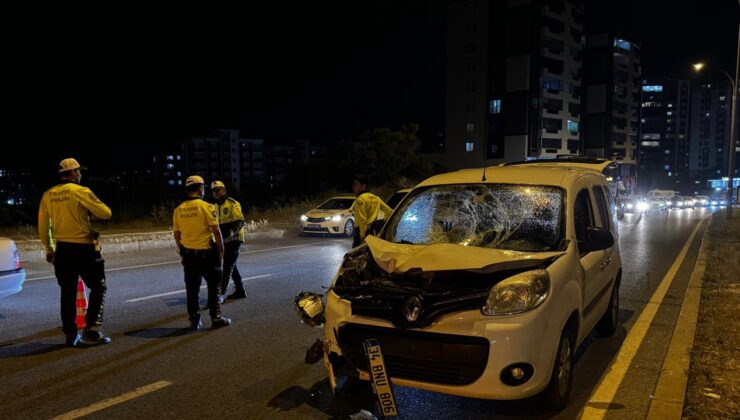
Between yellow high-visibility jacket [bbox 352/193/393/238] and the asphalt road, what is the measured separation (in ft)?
4.79

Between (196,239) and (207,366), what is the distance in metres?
1.68

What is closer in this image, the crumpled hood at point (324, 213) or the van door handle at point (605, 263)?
the van door handle at point (605, 263)

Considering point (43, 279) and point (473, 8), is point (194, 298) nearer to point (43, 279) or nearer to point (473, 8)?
point (43, 279)

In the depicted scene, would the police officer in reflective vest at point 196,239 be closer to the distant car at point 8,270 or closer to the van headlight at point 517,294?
the distant car at point 8,270

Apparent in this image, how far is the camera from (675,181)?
12062cm

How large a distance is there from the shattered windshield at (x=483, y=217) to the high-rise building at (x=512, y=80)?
5982 centimetres

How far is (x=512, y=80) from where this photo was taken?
66688 millimetres

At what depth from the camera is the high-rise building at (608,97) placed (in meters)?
75.6

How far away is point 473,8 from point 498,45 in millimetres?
6017

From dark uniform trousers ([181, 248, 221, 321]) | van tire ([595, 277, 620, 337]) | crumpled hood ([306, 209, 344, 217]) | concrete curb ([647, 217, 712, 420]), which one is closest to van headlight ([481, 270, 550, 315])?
concrete curb ([647, 217, 712, 420])

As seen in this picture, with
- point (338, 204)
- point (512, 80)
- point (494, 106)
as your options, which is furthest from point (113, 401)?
point (494, 106)

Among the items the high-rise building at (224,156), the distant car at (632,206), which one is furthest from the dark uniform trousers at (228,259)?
the high-rise building at (224,156)

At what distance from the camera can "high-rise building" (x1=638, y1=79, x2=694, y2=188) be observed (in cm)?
12375

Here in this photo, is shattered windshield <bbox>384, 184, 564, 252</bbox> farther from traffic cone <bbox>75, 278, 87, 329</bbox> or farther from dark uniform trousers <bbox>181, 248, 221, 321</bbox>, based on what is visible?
traffic cone <bbox>75, 278, 87, 329</bbox>
